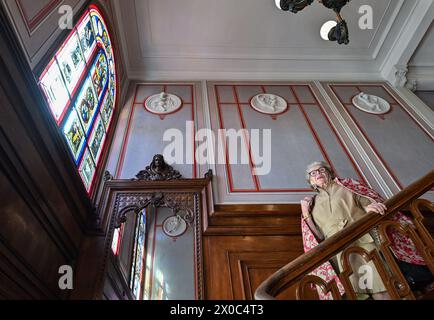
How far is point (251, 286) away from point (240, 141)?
2.03 metres

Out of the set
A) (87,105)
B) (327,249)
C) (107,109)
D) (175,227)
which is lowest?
(327,249)

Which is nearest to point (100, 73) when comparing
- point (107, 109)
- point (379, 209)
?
point (107, 109)

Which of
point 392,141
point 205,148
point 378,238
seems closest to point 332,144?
point 392,141

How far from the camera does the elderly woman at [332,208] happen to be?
2263 mm

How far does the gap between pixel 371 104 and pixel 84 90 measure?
4.39 metres

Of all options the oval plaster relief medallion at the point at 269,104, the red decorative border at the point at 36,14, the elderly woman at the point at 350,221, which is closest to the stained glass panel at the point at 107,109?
the red decorative border at the point at 36,14

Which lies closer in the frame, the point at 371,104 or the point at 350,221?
the point at 350,221

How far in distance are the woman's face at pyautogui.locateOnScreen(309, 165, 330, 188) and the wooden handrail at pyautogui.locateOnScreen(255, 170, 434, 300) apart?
77cm

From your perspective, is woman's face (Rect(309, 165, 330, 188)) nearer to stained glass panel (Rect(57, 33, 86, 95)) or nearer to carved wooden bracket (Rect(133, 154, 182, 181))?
carved wooden bracket (Rect(133, 154, 182, 181))

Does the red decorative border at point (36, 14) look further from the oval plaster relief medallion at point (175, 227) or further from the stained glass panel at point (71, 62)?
the oval plaster relief medallion at point (175, 227)

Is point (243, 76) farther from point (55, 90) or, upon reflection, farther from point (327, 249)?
point (327, 249)

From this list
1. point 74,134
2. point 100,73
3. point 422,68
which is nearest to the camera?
point 74,134

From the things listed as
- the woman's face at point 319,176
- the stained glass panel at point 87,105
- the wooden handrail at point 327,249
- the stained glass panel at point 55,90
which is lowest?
the wooden handrail at point 327,249

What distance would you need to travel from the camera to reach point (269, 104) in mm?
4969
